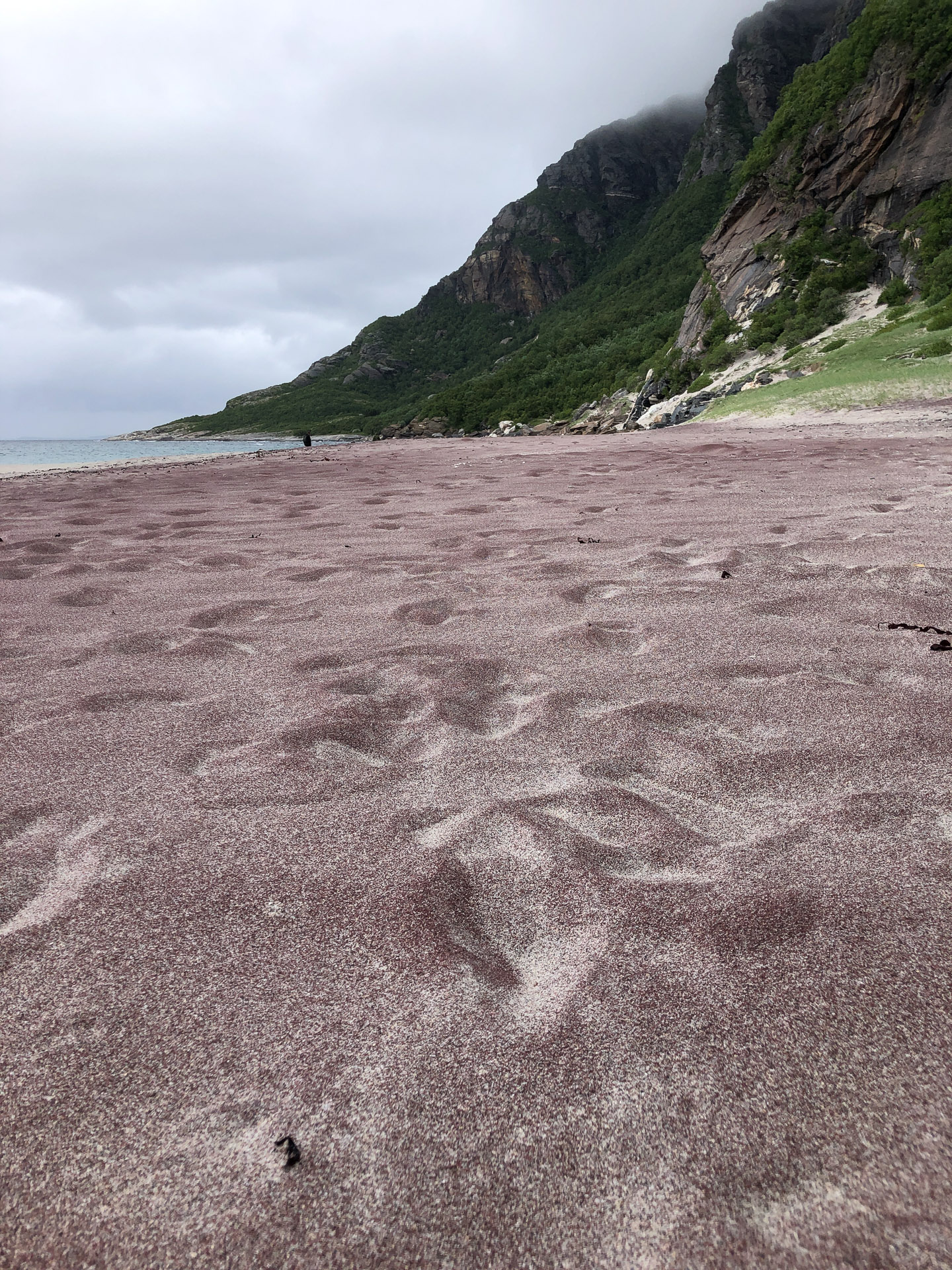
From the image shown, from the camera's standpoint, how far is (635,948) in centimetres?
134

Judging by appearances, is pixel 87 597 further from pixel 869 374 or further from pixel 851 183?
pixel 851 183

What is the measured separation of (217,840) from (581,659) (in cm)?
158

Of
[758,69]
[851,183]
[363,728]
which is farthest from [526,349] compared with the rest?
[363,728]

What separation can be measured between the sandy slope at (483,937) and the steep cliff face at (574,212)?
124 m

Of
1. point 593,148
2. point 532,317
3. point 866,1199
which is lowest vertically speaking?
point 866,1199

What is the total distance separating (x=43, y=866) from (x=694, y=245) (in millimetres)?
91058

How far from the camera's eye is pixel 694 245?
7675cm

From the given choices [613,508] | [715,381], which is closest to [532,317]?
[715,381]

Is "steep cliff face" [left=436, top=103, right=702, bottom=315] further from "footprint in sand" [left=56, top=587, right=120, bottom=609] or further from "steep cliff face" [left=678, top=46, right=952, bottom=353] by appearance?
"footprint in sand" [left=56, top=587, right=120, bottom=609]

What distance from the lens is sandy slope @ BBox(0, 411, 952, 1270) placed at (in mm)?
916

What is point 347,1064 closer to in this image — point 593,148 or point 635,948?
point 635,948

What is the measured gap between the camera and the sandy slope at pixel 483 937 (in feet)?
3.00

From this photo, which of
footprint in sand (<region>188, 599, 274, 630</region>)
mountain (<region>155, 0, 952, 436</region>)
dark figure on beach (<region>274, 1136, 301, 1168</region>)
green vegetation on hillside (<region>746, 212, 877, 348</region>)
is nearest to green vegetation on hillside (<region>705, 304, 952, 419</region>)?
mountain (<region>155, 0, 952, 436</region>)

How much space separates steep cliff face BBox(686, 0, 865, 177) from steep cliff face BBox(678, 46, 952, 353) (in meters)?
58.1
